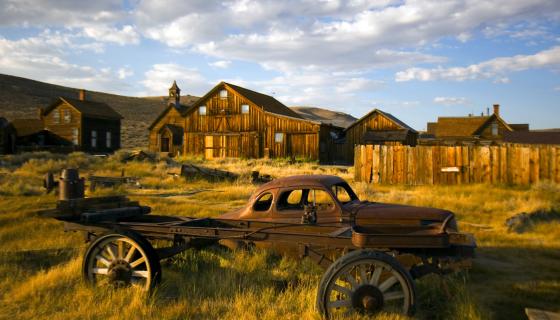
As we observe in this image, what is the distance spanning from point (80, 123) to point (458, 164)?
3820 cm

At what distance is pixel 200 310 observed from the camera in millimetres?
5219

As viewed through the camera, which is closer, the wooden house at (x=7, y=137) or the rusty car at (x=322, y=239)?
the rusty car at (x=322, y=239)

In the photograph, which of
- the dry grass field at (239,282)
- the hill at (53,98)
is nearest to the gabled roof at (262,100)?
the dry grass field at (239,282)

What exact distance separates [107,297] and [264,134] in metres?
31.4

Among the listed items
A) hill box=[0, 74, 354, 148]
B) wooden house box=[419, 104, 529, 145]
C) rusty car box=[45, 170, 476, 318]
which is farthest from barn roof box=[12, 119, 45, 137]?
wooden house box=[419, 104, 529, 145]

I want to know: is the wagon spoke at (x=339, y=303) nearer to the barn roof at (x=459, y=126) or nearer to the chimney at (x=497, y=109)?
the barn roof at (x=459, y=126)

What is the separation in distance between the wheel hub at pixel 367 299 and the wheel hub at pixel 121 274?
123 inches

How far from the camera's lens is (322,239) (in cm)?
517

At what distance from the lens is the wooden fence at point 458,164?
55.6 ft

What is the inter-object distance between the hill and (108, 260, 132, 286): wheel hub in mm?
68721

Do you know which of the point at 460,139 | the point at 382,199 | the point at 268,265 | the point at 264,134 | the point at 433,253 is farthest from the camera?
the point at 460,139

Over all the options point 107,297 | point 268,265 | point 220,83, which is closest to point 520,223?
point 268,265

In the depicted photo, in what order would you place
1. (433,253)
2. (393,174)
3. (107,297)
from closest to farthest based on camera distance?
(433,253)
(107,297)
(393,174)

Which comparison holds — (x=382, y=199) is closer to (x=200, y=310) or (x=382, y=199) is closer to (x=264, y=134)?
(x=200, y=310)
